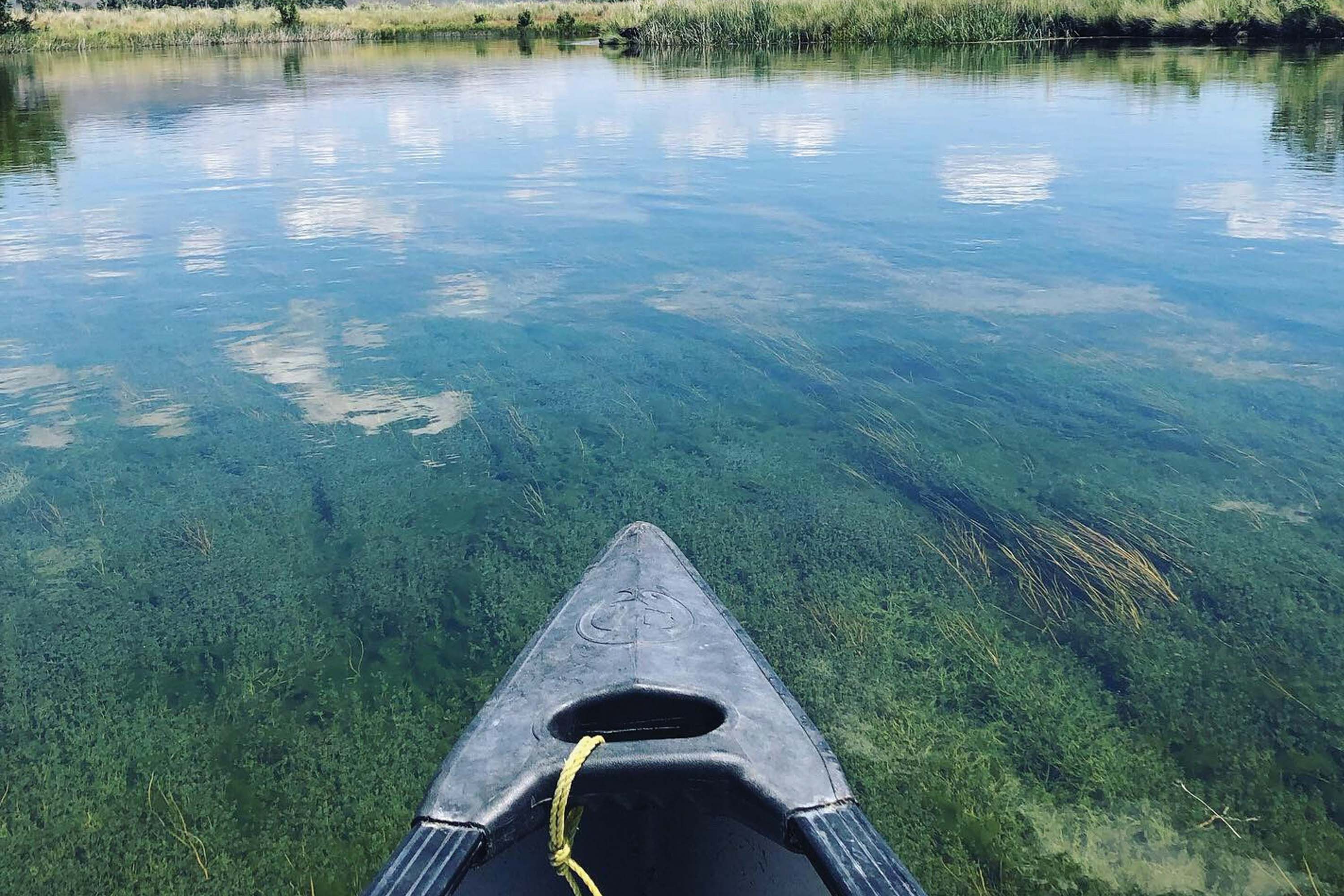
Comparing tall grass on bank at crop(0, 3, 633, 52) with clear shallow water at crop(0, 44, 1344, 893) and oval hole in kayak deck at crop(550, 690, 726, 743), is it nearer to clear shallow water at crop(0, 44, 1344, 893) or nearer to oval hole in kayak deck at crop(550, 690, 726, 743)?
clear shallow water at crop(0, 44, 1344, 893)

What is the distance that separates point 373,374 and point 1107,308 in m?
5.27

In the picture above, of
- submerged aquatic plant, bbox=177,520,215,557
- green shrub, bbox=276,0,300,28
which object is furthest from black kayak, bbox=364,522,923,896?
green shrub, bbox=276,0,300,28

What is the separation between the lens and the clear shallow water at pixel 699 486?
9.78 ft

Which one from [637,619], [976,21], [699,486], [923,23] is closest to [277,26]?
[923,23]

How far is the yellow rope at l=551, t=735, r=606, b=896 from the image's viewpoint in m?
2.21

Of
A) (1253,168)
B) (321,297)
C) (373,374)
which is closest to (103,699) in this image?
(373,374)

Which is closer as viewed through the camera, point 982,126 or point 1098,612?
point 1098,612

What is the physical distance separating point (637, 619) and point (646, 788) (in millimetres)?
677

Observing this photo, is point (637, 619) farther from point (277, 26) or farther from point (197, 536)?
point (277, 26)

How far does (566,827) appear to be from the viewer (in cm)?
236

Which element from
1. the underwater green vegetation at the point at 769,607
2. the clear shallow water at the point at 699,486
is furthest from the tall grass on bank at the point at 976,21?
the underwater green vegetation at the point at 769,607

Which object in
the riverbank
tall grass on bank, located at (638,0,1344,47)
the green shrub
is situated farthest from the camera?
the green shrub

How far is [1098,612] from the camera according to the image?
3770mm

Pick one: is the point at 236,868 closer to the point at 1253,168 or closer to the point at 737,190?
the point at 737,190
